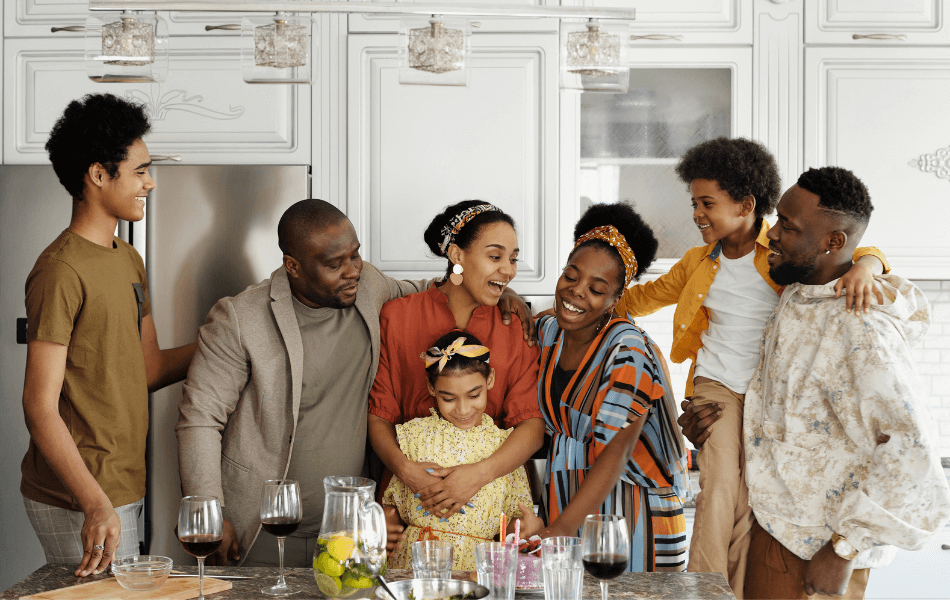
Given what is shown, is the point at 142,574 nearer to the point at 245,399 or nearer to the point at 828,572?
the point at 245,399

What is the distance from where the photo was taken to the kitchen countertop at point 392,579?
142 cm

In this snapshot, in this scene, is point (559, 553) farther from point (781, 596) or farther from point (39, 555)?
point (39, 555)

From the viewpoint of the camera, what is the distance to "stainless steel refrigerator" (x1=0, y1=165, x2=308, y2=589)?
2678mm

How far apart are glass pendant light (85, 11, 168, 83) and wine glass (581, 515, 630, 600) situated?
121 cm

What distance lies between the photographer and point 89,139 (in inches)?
75.2

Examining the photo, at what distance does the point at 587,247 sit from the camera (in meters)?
2.04

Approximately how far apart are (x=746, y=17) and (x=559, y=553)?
221 centimetres

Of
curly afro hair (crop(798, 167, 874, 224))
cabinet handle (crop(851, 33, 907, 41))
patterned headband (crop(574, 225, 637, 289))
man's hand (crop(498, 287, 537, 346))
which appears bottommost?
man's hand (crop(498, 287, 537, 346))

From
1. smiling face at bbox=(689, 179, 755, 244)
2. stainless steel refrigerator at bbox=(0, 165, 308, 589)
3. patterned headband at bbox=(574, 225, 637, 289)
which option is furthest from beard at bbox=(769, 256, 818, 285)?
stainless steel refrigerator at bbox=(0, 165, 308, 589)

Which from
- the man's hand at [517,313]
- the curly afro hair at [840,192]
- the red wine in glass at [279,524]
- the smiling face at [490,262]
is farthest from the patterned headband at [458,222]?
the red wine in glass at [279,524]

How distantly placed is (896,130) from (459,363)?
188 centimetres

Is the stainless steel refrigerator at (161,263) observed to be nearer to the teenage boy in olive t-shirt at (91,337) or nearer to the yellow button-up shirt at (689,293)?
the teenage boy in olive t-shirt at (91,337)

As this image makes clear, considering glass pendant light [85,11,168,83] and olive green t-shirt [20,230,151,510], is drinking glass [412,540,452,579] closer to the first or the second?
olive green t-shirt [20,230,151,510]

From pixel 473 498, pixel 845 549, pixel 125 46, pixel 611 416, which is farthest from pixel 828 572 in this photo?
pixel 125 46
